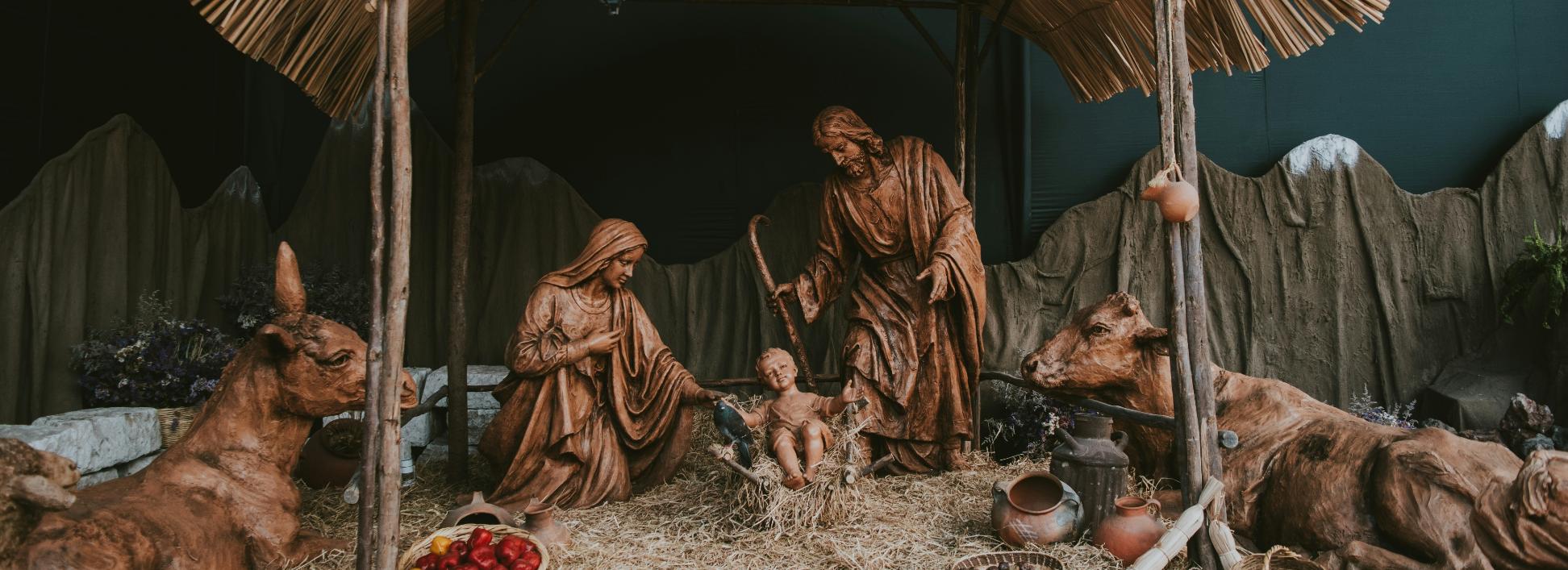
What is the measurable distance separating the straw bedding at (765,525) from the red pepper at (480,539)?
52 centimetres

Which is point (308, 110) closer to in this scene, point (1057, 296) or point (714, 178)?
point (714, 178)

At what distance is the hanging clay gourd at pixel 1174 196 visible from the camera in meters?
4.07

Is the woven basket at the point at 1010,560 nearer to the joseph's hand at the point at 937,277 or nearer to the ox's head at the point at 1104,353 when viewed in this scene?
the ox's head at the point at 1104,353

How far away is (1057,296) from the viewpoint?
7.43 m

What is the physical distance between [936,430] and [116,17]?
18.1 feet

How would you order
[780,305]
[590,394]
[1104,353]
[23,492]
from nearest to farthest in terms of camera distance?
[23,492] → [1104,353] → [590,394] → [780,305]

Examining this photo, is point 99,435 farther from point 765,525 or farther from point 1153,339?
point 1153,339

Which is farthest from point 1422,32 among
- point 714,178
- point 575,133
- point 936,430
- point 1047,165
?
point 575,133

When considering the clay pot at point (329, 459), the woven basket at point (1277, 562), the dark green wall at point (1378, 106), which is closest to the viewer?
the woven basket at point (1277, 562)

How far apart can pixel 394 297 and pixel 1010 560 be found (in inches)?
106

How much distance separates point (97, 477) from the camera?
5.03m

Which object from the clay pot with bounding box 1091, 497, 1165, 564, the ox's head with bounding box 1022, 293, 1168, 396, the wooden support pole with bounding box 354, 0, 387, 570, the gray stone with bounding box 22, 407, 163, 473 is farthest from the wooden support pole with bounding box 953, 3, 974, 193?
the gray stone with bounding box 22, 407, 163, 473

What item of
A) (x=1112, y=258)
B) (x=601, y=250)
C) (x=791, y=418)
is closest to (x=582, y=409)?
(x=601, y=250)

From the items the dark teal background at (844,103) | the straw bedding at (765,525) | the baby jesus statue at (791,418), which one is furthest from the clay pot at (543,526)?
the dark teal background at (844,103)
